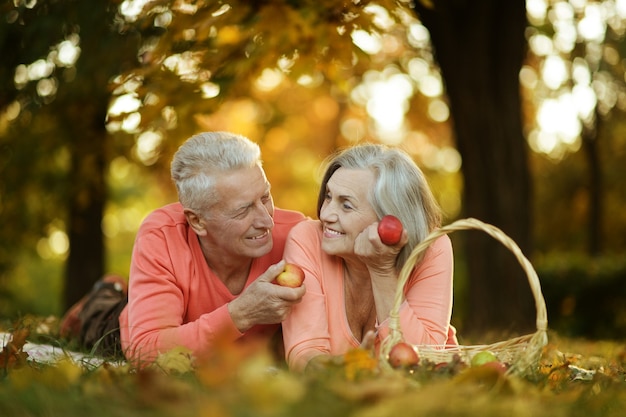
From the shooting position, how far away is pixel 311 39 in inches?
198

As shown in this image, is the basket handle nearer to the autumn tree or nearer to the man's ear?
the man's ear

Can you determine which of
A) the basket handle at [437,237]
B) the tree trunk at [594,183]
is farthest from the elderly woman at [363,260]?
the tree trunk at [594,183]

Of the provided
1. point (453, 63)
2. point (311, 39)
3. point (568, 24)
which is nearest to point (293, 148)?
point (568, 24)

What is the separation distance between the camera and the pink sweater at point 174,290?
3832mm

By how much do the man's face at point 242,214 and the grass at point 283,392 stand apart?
3.21ft

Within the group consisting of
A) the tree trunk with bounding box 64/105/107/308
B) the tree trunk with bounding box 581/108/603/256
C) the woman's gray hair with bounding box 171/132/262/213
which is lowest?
the tree trunk with bounding box 581/108/603/256

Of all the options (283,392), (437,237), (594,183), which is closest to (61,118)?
(437,237)

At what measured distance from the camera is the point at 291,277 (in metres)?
3.69

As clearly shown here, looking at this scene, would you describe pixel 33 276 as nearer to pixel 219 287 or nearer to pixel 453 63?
pixel 453 63

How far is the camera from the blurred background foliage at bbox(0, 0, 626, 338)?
17.2ft

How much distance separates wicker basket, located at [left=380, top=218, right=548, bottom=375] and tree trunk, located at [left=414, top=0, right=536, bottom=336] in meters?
4.09

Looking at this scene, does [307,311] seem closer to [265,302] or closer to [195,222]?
[265,302]

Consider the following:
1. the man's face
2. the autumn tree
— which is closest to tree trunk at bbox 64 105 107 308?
the autumn tree

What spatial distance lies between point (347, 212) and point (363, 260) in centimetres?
24
